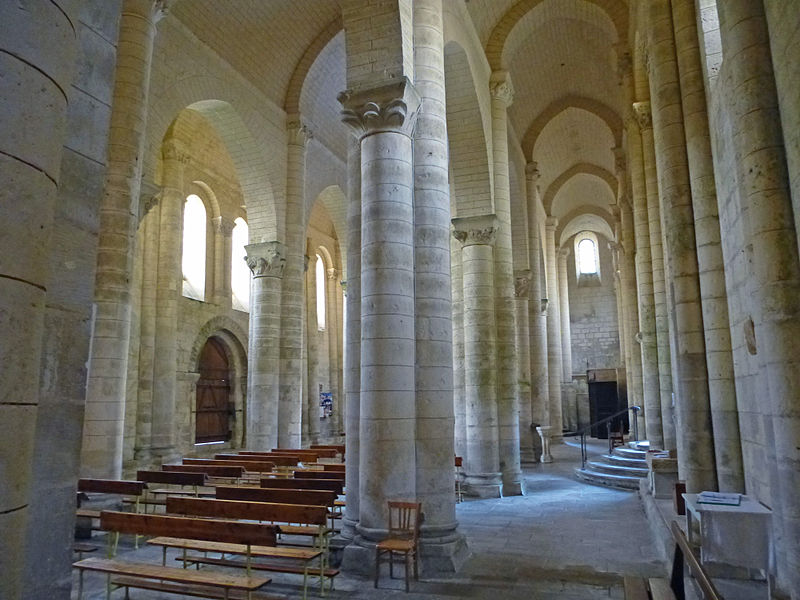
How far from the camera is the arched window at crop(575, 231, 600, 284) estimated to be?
37531 millimetres

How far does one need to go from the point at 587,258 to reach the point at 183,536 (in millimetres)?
35275

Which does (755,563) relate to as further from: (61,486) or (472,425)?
(472,425)

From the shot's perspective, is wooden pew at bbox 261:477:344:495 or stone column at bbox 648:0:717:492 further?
wooden pew at bbox 261:477:344:495

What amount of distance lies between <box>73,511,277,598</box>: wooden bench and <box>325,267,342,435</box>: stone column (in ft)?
70.1

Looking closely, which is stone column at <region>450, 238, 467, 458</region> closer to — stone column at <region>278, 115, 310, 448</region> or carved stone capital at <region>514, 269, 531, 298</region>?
stone column at <region>278, 115, 310, 448</region>

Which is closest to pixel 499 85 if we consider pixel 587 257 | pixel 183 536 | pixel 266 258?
pixel 266 258

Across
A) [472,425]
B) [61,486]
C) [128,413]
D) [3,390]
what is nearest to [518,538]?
[472,425]

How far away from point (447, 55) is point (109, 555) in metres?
10.9

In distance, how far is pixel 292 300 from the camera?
54.8ft

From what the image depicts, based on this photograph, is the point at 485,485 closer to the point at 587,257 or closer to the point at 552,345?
the point at 552,345

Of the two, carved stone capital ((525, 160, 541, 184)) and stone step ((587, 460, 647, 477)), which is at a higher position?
carved stone capital ((525, 160, 541, 184))

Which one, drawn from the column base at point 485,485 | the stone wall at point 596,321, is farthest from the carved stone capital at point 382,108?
the stone wall at point 596,321

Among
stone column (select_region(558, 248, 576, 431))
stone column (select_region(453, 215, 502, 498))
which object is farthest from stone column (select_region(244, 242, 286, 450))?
stone column (select_region(558, 248, 576, 431))

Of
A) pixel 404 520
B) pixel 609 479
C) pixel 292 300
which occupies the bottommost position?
pixel 609 479
